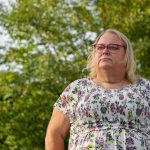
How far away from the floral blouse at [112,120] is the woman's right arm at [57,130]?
74 millimetres

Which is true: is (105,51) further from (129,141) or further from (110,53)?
(129,141)

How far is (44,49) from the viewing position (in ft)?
31.2

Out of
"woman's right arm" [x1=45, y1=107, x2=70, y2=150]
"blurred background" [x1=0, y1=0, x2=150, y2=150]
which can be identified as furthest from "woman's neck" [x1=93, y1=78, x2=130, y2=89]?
"blurred background" [x1=0, y1=0, x2=150, y2=150]

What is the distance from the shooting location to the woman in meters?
3.36

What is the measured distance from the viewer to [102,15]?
9703 millimetres

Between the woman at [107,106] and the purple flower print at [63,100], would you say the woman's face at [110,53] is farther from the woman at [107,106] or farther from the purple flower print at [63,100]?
the purple flower print at [63,100]

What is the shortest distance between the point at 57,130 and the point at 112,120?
38 cm

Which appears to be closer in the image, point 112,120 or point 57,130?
point 112,120

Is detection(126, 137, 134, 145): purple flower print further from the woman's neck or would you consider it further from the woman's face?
the woman's face

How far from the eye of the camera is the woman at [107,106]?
336 centimetres

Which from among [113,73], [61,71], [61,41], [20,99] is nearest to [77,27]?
[61,41]

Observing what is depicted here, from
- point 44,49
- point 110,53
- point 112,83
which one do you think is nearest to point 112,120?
point 112,83

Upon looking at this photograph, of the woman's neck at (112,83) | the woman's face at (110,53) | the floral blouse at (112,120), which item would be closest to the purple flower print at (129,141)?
the floral blouse at (112,120)

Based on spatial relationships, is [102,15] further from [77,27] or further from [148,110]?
[148,110]
